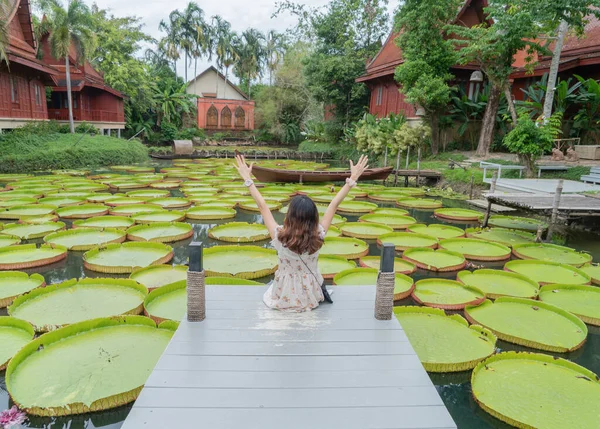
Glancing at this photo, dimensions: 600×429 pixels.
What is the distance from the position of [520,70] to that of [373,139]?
20.7 feet

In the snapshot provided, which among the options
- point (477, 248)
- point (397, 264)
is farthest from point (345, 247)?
point (477, 248)

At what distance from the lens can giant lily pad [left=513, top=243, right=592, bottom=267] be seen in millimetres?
6321

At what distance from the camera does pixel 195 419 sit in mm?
2002

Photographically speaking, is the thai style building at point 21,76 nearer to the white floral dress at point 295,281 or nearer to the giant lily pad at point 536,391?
the white floral dress at point 295,281

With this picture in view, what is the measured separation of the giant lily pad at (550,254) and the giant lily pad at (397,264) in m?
2.07

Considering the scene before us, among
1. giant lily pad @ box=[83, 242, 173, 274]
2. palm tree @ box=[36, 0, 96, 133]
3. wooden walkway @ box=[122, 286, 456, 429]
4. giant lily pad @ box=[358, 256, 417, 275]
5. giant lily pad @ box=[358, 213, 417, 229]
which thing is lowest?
giant lily pad @ box=[83, 242, 173, 274]

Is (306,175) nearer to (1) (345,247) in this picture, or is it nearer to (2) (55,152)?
(1) (345,247)

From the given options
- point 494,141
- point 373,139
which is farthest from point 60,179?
point 494,141

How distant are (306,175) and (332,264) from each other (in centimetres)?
885

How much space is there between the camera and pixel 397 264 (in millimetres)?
6008

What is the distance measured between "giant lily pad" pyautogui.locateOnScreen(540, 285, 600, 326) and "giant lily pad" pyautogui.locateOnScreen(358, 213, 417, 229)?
3.46 m

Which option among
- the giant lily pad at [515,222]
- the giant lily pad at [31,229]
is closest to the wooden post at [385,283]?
the giant lily pad at [31,229]

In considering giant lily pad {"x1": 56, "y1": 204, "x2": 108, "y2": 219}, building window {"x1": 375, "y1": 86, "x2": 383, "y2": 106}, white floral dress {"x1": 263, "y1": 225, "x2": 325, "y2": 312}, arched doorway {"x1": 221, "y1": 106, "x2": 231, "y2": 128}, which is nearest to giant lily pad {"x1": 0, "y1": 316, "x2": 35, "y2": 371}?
white floral dress {"x1": 263, "y1": 225, "x2": 325, "y2": 312}

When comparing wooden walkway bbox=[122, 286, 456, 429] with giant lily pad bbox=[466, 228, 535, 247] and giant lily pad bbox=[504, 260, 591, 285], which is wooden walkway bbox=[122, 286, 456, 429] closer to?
giant lily pad bbox=[504, 260, 591, 285]
